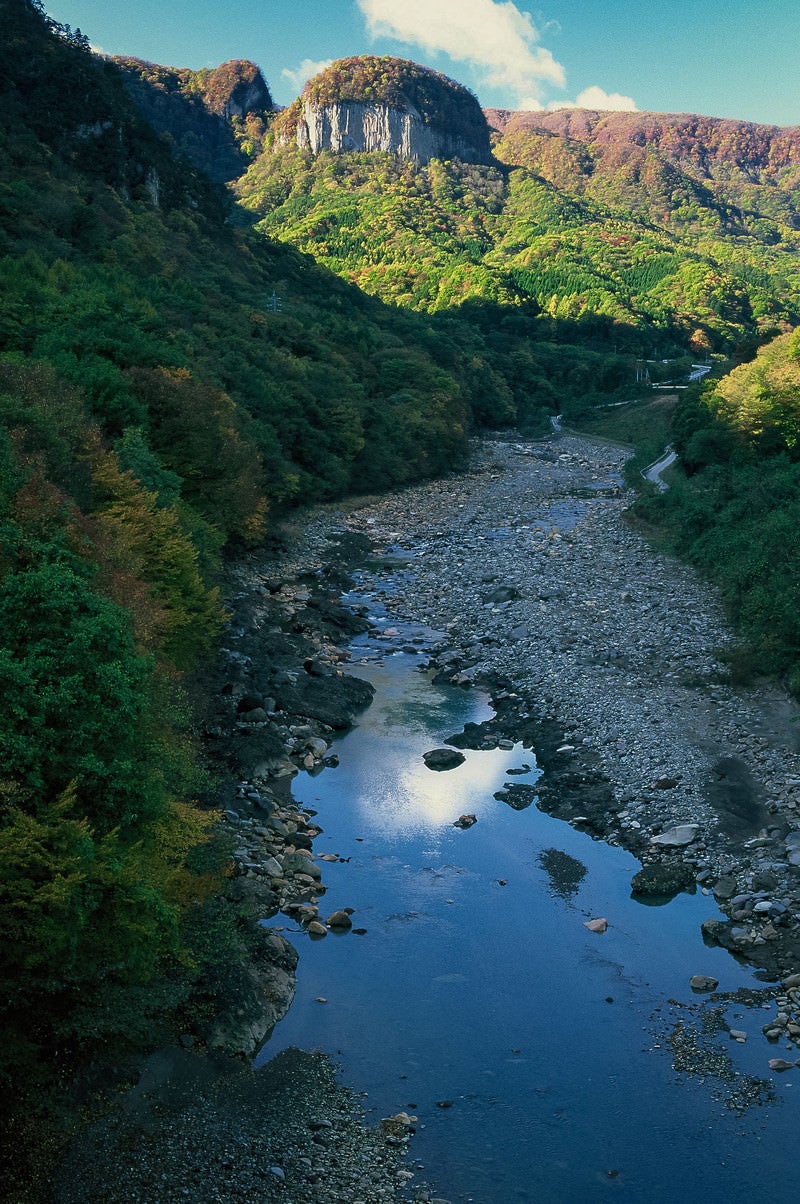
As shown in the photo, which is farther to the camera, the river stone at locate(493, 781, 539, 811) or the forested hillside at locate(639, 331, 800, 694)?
the forested hillside at locate(639, 331, 800, 694)

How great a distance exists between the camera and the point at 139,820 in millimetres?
14109

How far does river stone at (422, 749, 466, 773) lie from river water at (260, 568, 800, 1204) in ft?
5.04

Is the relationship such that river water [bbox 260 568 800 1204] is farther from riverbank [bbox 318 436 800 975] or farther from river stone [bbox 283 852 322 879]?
riverbank [bbox 318 436 800 975]

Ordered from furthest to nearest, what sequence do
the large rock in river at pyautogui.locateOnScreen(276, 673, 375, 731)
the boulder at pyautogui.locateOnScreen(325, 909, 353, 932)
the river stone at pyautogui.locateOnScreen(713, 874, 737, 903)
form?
the large rock in river at pyautogui.locateOnScreen(276, 673, 375, 731) < the river stone at pyautogui.locateOnScreen(713, 874, 737, 903) < the boulder at pyautogui.locateOnScreen(325, 909, 353, 932)

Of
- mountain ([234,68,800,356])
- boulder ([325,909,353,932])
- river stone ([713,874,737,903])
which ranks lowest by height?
boulder ([325,909,353,932])

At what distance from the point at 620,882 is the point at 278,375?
1818 inches

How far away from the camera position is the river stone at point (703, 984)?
52.1ft

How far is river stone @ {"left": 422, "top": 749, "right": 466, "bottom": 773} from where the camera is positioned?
24.5 meters

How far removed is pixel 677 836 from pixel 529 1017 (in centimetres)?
631

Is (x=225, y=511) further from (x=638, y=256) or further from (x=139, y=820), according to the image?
(x=638, y=256)

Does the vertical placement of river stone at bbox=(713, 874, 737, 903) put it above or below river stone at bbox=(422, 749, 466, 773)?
above

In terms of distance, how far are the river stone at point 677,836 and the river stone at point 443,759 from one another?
6087 millimetres

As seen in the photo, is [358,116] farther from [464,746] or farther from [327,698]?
[464,746]

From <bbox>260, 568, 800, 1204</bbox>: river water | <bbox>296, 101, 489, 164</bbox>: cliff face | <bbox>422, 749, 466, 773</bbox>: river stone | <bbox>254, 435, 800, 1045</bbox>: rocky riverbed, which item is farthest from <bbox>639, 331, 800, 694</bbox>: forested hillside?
<bbox>296, 101, 489, 164</bbox>: cliff face
